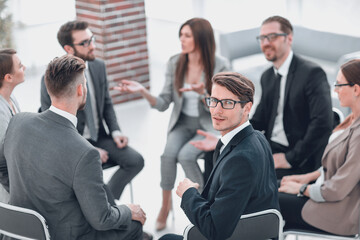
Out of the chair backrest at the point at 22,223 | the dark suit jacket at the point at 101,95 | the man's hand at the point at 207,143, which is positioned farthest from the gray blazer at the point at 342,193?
the dark suit jacket at the point at 101,95

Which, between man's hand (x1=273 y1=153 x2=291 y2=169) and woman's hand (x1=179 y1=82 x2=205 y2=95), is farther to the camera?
woman's hand (x1=179 y1=82 x2=205 y2=95)

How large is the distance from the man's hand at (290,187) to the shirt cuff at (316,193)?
0.13 metres

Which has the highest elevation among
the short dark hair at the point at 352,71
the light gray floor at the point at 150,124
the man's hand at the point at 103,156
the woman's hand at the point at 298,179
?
the short dark hair at the point at 352,71

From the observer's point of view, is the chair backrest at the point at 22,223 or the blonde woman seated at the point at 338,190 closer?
the chair backrest at the point at 22,223

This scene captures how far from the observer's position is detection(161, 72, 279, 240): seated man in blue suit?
6.96 feet

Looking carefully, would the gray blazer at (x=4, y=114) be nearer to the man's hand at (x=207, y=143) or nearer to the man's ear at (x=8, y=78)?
the man's ear at (x=8, y=78)

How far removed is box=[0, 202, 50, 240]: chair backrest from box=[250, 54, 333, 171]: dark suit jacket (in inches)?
66.6

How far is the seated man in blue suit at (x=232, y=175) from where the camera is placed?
2121 millimetres

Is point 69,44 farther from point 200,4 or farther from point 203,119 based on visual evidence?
point 200,4

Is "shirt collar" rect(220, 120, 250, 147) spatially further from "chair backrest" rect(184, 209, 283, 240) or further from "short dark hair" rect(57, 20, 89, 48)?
"short dark hair" rect(57, 20, 89, 48)

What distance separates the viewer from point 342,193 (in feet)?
8.86

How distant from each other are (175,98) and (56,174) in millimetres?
1761

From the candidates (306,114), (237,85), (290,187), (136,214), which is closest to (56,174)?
(136,214)

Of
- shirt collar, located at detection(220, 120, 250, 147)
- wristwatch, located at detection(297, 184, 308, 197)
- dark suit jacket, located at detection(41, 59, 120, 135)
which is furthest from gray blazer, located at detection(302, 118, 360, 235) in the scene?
dark suit jacket, located at detection(41, 59, 120, 135)
